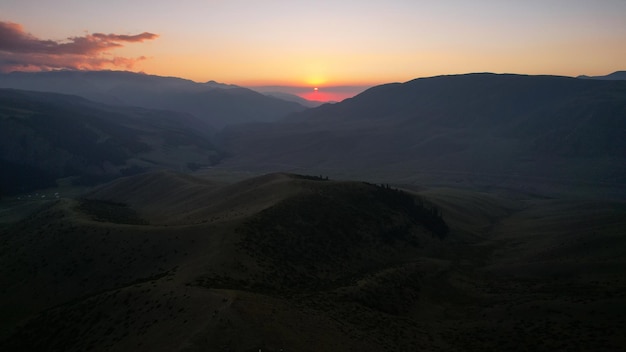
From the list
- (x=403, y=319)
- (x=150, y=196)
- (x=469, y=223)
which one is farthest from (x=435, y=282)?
(x=150, y=196)

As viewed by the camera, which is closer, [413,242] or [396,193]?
[413,242]

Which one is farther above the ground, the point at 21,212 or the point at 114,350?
the point at 114,350

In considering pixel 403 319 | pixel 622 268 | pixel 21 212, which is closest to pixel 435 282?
pixel 403 319

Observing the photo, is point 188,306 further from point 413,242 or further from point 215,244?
point 413,242

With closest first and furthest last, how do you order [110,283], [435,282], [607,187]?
[110,283] < [435,282] < [607,187]

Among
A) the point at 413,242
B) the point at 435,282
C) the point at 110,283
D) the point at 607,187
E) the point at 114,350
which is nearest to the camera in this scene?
the point at 114,350

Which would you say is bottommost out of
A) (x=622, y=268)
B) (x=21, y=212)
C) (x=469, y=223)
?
(x=21, y=212)
